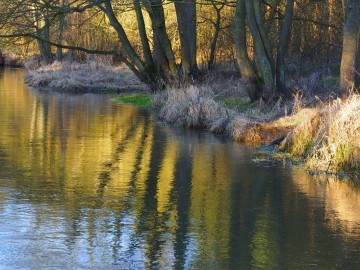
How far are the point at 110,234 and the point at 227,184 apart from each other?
3901 mm

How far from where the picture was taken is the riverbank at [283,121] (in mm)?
14000

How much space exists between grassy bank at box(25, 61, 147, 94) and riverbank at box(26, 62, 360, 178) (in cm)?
534

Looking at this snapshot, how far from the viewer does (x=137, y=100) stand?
29.6 meters

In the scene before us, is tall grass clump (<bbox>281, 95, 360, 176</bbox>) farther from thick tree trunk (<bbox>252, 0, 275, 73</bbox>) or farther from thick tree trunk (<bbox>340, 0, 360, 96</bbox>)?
thick tree trunk (<bbox>252, 0, 275, 73</bbox>)

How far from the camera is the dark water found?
862 cm

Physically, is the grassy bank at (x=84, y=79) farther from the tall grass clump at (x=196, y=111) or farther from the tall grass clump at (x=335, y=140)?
the tall grass clump at (x=335, y=140)

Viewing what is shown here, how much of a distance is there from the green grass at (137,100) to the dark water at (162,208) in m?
9.83

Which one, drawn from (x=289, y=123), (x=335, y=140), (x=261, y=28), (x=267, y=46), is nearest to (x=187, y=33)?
(x=267, y=46)

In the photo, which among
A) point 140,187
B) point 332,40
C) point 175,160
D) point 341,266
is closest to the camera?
point 341,266

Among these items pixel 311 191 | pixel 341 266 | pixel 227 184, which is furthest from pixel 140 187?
pixel 341 266

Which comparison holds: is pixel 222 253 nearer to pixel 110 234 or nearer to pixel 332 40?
pixel 110 234

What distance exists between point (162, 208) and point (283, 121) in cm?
741

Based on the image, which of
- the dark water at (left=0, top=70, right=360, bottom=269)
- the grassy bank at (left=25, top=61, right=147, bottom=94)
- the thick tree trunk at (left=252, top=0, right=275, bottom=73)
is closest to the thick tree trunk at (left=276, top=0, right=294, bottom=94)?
the thick tree trunk at (left=252, top=0, right=275, bottom=73)

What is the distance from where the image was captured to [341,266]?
8.47m
